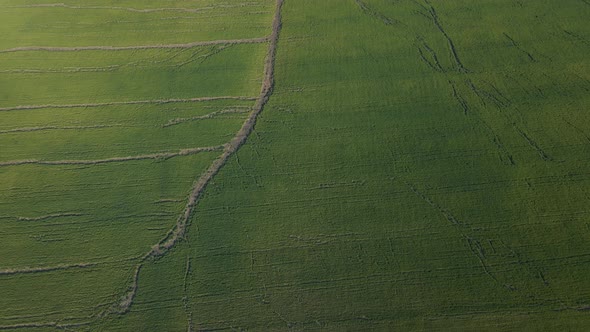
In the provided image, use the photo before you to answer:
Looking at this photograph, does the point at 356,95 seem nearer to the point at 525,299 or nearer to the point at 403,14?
the point at 403,14

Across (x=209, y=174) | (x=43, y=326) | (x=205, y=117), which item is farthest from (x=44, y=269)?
(x=205, y=117)

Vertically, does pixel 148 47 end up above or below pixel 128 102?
above

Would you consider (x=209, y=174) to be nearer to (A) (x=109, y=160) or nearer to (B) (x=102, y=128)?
(A) (x=109, y=160)

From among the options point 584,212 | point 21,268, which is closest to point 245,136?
Result: point 21,268

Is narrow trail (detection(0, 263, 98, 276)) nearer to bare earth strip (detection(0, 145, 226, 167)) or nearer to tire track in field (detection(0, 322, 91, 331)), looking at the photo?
tire track in field (detection(0, 322, 91, 331))

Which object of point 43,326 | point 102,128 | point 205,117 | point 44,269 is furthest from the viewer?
point 205,117

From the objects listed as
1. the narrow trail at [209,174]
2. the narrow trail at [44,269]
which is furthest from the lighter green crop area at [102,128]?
the narrow trail at [209,174]

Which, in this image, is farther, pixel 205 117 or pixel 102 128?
pixel 205 117

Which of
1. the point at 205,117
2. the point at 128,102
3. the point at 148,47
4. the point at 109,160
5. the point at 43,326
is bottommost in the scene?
the point at 43,326
